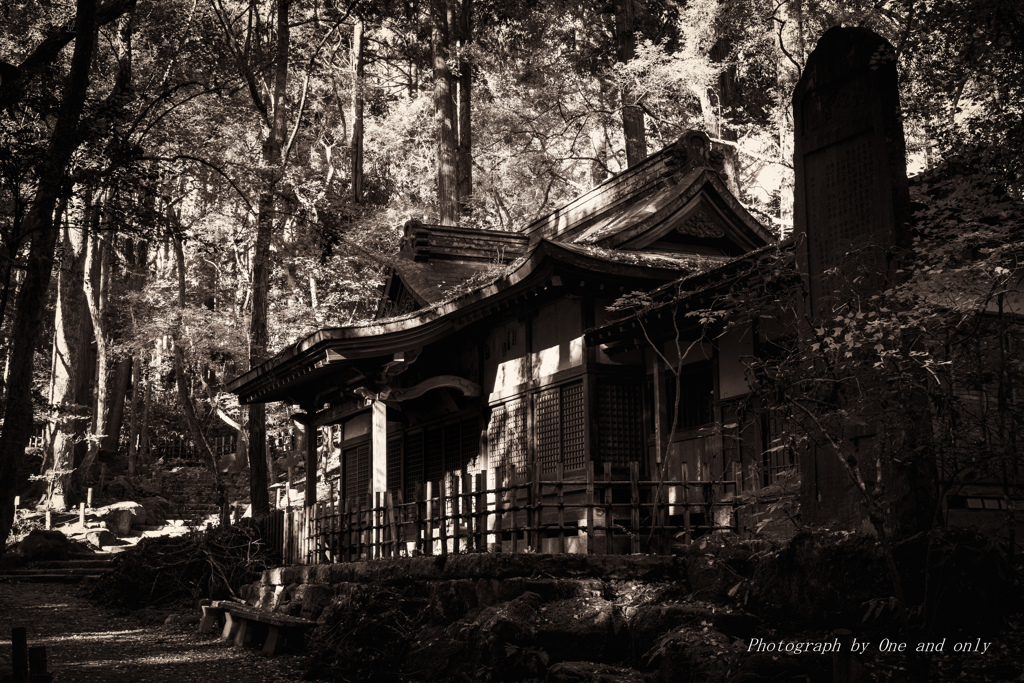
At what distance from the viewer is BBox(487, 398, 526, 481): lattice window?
1516 centimetres

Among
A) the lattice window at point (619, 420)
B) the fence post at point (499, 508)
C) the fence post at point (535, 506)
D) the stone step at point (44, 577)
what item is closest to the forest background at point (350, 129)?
the stone step at point (44, 577)

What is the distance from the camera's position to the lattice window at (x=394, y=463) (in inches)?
767

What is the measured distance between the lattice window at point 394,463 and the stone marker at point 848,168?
11.8 metres

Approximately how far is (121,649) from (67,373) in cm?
2191

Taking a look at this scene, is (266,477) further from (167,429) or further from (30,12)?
(167,429)

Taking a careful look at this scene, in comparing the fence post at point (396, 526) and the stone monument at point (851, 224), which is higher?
the stone monument at point (851, 224)

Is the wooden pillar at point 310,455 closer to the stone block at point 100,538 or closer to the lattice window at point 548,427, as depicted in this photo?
the lattice window at point 548,427

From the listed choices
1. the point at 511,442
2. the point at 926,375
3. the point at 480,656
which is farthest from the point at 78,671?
the point at 926,375

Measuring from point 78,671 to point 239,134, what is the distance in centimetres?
2029

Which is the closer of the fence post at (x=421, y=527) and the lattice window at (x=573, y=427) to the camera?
the fence post at (x=421, y=527)

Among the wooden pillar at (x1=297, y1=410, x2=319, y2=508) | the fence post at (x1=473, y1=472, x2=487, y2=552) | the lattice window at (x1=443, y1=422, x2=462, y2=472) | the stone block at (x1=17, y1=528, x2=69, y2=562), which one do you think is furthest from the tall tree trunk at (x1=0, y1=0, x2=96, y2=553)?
the stone block at (x1=17, y1=528, x2=69, y2=562)

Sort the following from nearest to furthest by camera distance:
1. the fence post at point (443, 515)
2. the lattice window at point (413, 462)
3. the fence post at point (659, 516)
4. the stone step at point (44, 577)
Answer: the fence post at point (659, 516)
the fence post at point (443, 515)
the lattice window at point (413, 462)
the stone step at point (44, 577)

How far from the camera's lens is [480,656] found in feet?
30.7

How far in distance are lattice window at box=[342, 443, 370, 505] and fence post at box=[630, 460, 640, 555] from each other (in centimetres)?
1033
